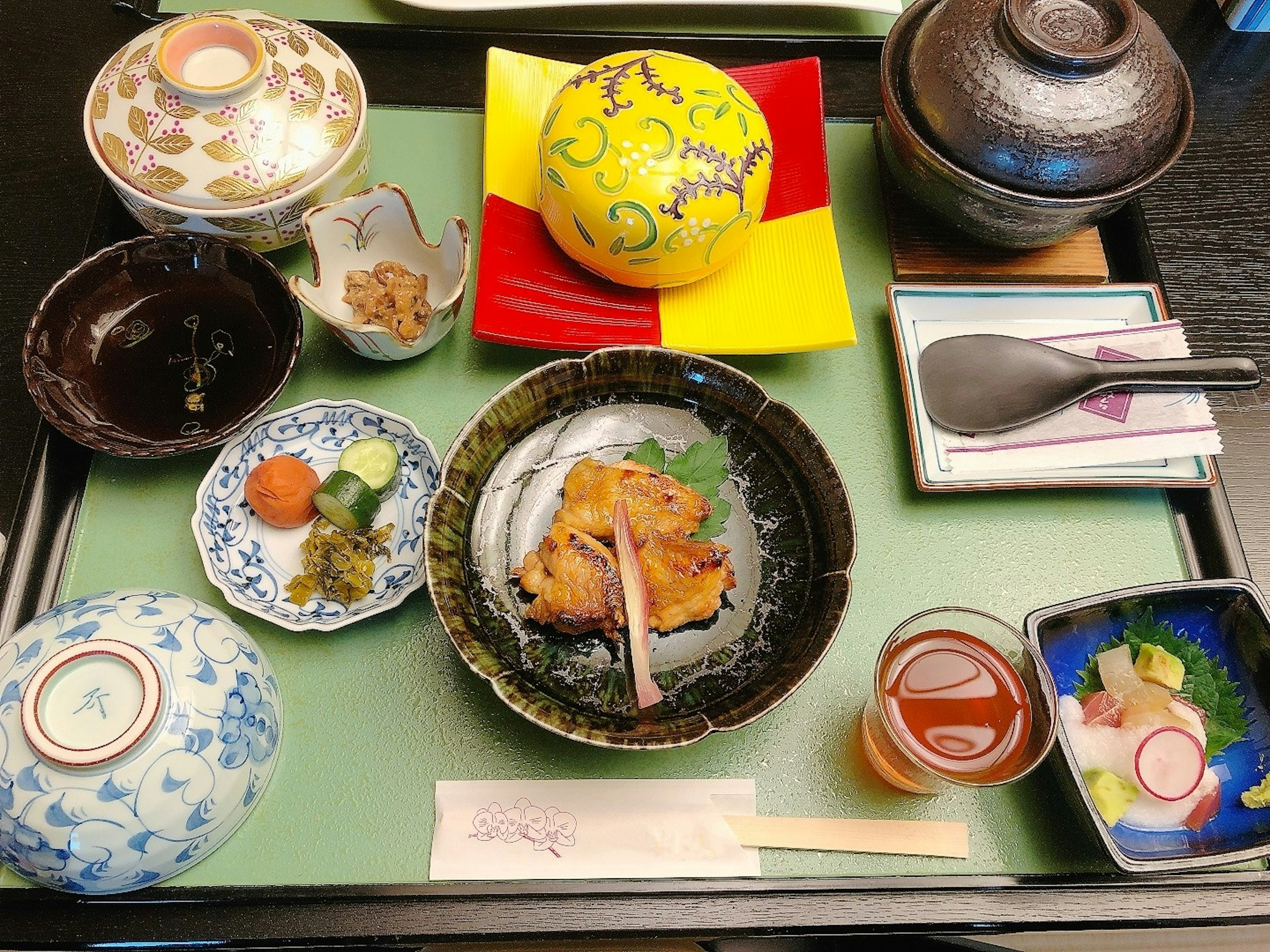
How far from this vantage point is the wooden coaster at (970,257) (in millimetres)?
1892

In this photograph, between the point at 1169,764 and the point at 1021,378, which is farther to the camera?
the point at 1021,378

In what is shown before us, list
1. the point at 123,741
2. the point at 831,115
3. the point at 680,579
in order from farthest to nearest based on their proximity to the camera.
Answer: the point at 831,115 < the point at 680,579 < the point at 123,741

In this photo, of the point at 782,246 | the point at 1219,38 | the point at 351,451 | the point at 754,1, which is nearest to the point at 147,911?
the point at 351,451

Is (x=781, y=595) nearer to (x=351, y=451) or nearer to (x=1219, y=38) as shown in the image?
(x=351, y=451)

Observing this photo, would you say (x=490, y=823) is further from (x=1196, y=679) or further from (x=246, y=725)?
(x=1196, y=679)

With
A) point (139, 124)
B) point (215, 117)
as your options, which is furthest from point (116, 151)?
point (215, 117)

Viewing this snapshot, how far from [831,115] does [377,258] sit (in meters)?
1.19

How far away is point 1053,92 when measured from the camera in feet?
4.95

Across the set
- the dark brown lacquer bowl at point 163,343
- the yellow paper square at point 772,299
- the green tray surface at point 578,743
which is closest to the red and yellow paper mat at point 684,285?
the yellow paper square at point 772,299

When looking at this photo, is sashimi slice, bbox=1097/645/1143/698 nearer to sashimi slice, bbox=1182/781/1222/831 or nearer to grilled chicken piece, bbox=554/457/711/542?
sashimi slice, bbox=1182/781/1222/831

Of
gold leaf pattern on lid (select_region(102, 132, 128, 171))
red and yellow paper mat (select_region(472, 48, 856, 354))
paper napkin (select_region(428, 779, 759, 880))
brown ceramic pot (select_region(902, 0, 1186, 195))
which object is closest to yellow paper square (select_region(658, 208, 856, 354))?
red and yellow paper mat (select_region(472, 48, 856, 354))

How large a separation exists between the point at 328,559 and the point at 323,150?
853 mm

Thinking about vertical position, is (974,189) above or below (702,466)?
above

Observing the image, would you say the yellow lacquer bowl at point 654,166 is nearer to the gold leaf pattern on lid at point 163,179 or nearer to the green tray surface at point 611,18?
the green tray surface at point 611,18
